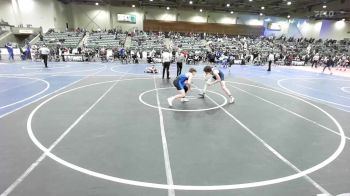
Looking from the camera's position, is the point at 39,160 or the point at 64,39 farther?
the point at 64,39

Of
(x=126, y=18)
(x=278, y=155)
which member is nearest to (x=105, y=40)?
(x=126, y=18)

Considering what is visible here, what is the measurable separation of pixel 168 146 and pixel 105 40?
30027 millimetres

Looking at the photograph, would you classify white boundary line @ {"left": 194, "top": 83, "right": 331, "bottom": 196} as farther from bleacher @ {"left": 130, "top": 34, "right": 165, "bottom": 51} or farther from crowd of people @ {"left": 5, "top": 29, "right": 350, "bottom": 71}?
bleacher @ {"left": 130, "top": 34, "right": 165, "bottom": 51}

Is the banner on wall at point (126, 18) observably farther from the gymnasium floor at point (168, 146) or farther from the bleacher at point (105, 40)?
the gymnasium floor at point (168, 146)

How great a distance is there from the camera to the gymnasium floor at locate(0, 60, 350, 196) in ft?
12.3

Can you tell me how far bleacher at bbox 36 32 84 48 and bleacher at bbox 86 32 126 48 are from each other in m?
1.42

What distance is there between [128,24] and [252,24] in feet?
78.4

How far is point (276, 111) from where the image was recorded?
26.1 feet

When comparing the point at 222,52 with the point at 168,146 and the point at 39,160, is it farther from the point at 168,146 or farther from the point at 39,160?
the point at 39,160

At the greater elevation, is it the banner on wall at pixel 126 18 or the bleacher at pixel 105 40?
the banner on wall at pixel 126 18

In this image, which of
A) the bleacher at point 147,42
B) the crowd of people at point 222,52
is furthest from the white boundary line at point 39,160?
the bleacher at point 147,42

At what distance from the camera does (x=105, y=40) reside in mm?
32375

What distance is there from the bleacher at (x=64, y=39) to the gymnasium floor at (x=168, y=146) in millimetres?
22508

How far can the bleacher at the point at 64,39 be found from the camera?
29.6 meters
